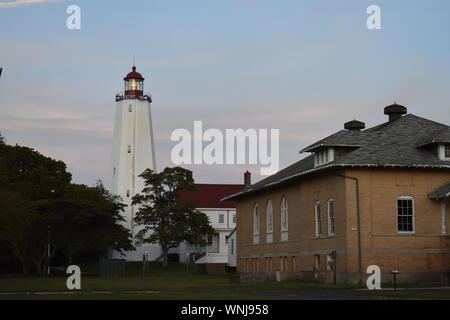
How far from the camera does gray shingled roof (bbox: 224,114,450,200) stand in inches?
2092

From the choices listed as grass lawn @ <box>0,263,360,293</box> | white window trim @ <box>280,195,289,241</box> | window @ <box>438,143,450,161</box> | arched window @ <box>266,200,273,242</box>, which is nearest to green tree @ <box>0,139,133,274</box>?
grass lawn @ <box>0,263,360,293</box>

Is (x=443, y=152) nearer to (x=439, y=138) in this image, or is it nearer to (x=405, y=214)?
(x=439, y=138)

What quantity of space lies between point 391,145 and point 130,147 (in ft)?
213

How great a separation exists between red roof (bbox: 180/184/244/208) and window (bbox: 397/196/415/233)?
79922 millimetres

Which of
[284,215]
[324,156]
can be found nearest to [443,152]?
[324,156]

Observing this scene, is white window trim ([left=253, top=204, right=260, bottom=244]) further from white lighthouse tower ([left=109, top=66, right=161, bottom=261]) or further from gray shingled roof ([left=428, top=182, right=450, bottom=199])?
white lighthouse tower ([left=109, top=66, right=161, bottom=261])

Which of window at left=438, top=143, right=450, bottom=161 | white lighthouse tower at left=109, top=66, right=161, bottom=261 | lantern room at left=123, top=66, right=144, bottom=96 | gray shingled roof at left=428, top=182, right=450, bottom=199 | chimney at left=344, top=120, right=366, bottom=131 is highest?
lantern room at left=123, top=66, right=144, bottom=96

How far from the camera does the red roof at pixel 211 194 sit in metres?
134

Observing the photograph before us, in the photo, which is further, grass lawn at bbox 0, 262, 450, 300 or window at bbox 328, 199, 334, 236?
window at bbox 328, 199, 334, 236

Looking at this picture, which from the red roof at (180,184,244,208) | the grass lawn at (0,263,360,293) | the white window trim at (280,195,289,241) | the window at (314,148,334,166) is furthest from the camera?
the red roof at (180,184,244,208)

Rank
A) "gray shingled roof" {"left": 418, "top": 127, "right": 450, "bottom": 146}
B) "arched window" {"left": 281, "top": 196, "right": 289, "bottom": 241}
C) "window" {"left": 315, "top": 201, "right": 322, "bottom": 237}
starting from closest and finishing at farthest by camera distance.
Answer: "gray shingled roof" {"left": 418, "top": 127, "right": 450, "bottom": 146}
"window" {"left": 315, "top": 201, "right": 322, "bottom": 237}
"arched window" {"left": 281, "top": 196, "right": 289, "bottom": 241}

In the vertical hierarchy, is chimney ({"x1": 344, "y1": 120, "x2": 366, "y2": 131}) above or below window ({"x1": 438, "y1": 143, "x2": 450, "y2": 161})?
above

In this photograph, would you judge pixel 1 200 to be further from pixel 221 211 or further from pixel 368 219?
pixel 221 211

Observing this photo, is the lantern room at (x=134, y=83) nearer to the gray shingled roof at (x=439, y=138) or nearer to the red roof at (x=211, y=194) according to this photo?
the red roof at (x=211, y=194)
